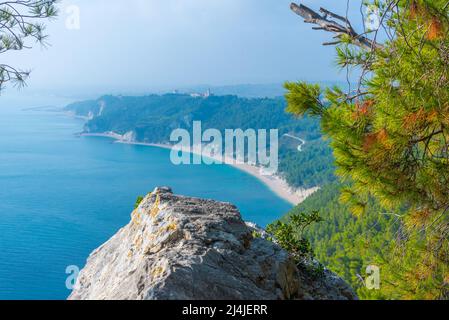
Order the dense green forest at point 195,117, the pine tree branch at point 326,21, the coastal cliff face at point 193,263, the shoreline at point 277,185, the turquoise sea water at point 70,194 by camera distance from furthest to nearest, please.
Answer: the dense green forest at point 195,117 < the shoreline at point 277,185 < the turquoise sea water at point 70,194 < the pine tree branch at point 326,21 < the coastal cliff face at point 193,263

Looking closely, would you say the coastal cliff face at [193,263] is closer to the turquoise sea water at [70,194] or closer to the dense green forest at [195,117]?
the turquoise sea water at [70,194]

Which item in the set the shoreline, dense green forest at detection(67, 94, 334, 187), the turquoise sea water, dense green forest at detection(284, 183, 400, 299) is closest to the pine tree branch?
dense green forest at detection(284, 183, 400, 299)

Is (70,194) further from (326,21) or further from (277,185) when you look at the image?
(326,21)

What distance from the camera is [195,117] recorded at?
8081 centimetres

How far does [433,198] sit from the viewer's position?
312 centimetres

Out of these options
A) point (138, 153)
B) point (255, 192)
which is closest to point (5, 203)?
point (255, 192)

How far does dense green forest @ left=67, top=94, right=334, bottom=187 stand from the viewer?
7381 centimetres

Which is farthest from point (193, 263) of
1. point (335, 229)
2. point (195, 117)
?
point (195, 117)

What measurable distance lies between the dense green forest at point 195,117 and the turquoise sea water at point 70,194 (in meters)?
6.54

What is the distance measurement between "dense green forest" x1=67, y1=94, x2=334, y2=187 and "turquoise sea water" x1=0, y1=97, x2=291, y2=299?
6.54m

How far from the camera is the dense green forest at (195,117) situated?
7381 centimetres

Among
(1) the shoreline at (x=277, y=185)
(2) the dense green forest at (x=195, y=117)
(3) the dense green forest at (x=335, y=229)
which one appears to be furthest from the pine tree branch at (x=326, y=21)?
(2) the dense green forest at (x=195, y=117)

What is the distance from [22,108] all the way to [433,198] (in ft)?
385

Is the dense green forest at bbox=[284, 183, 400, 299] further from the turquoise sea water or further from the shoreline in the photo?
the shoreline
